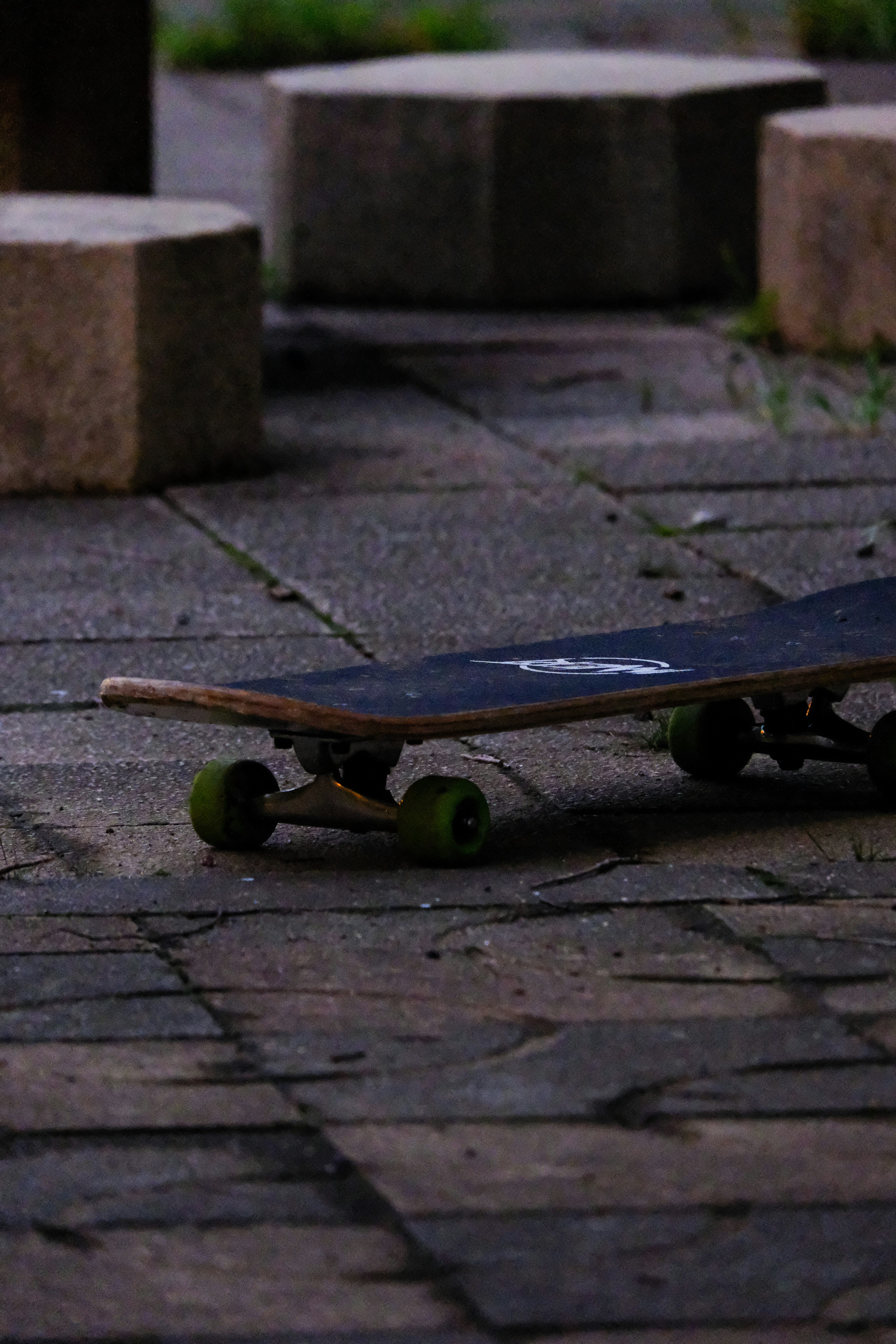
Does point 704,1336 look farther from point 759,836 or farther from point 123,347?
point 123,347

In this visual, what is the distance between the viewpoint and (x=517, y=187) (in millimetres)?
7965

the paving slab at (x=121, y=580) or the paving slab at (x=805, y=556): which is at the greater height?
the paving slab at (x=805, y=556)

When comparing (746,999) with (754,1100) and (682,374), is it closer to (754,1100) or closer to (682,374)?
(754,1100)

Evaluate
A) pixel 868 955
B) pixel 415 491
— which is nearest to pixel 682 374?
pixel 415 491

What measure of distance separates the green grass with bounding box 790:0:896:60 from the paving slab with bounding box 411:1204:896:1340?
13.3m

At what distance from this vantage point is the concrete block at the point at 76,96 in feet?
20.8

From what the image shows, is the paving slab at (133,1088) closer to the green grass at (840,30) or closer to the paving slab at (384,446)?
the paving slab at (384,446)

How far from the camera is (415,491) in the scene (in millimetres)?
5395

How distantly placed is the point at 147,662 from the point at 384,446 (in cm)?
205

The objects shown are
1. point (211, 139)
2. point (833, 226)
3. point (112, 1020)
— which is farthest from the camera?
point (211, 139)

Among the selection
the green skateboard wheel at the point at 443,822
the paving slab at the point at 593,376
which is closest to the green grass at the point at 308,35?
the paving slab at the point at 593,376

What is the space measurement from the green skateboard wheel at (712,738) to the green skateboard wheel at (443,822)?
0.46m

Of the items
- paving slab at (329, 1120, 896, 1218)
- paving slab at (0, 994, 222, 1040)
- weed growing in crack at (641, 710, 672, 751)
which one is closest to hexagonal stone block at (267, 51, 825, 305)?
weed growing in crack at (641, 710, 672, 751)

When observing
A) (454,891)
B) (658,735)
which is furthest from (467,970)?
(658,735)
